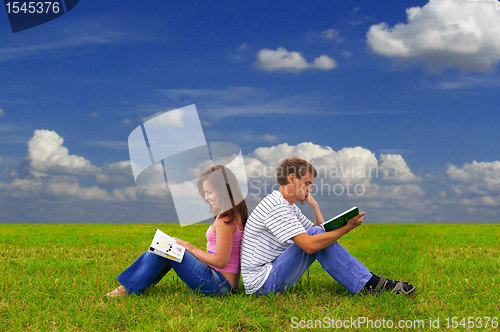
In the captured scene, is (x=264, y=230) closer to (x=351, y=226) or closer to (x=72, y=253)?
(x=351, y=226)

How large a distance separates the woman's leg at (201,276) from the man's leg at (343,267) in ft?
4.78

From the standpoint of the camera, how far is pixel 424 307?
5234mm

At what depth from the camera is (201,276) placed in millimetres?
5422

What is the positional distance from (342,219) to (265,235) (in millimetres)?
1097

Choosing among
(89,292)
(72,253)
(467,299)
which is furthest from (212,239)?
(72,253)

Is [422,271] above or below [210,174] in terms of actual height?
below

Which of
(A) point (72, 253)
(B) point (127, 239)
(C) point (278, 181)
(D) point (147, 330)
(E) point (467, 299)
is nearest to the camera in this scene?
(D) point (147, 330)

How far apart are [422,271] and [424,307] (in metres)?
2.90

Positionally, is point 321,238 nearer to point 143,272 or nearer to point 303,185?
point 303,185

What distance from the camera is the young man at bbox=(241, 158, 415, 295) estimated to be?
4.96 meters

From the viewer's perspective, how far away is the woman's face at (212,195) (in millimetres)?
4941

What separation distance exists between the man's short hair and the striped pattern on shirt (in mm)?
222

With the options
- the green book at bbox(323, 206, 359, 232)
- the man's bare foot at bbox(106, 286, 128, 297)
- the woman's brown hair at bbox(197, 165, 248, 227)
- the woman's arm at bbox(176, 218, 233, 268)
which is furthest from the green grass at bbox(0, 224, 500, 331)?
the woman's brown hair at bbox(197, 165, 248, 227)

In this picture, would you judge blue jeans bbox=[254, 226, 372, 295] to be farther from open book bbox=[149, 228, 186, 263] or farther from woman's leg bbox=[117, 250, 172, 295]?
woman's leg bbox=[117, 250, 172, 295]
